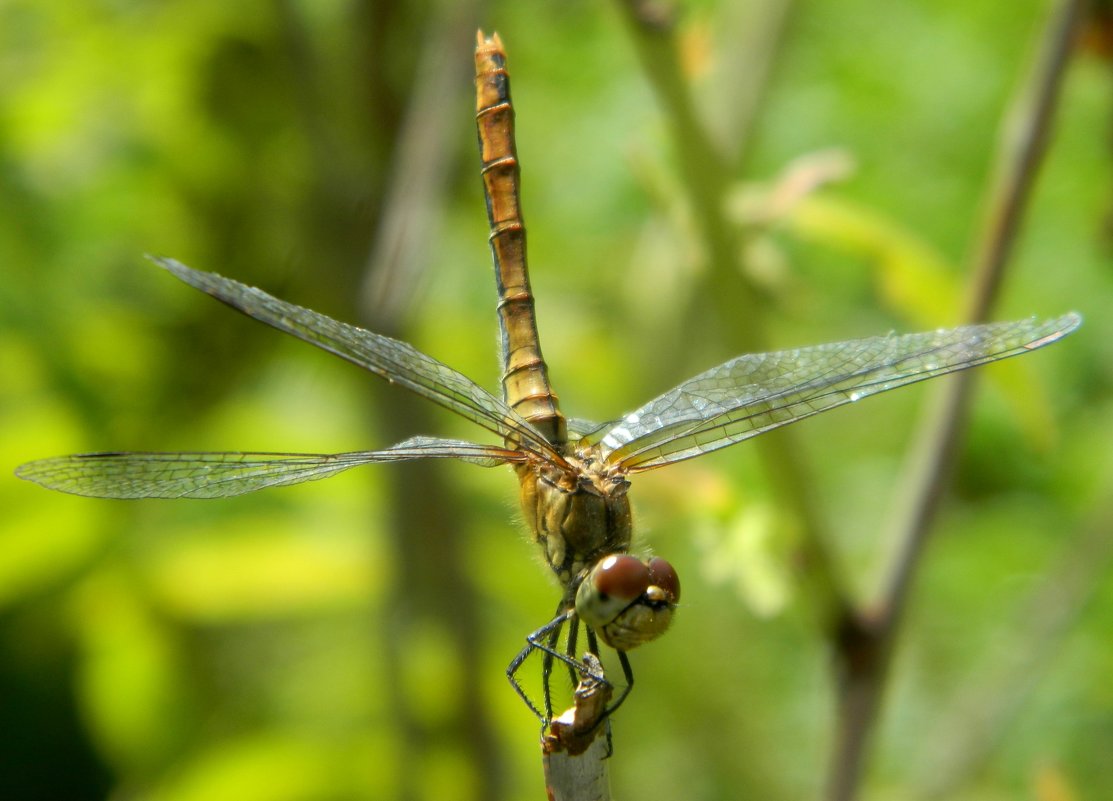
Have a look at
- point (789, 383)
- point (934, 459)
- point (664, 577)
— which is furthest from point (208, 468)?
point (934, 459)

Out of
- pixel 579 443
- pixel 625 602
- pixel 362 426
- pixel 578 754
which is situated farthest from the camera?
pixel 362 426

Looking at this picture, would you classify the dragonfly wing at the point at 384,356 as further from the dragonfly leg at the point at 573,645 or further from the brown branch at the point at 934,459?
the brown branch at the point at 934,459

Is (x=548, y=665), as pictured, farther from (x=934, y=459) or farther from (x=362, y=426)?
(x=362, y=426)

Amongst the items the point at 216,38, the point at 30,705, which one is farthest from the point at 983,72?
the point at 30,705

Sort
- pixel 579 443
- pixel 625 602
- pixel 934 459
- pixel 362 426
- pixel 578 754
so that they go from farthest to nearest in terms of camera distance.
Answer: pixel 362 426 → pixel 579 443 → pixel 934 459 → pixel 625 602 → pixel 578 754

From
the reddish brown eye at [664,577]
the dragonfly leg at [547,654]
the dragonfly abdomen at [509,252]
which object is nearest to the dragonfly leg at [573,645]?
the dragonfly leg at [547,654]

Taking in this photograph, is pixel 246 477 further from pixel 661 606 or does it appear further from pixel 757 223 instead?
pixel 757 223

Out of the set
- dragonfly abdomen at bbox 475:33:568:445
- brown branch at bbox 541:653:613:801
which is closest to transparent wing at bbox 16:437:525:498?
dragonfly abdomen at bbox 475:33:568:445
